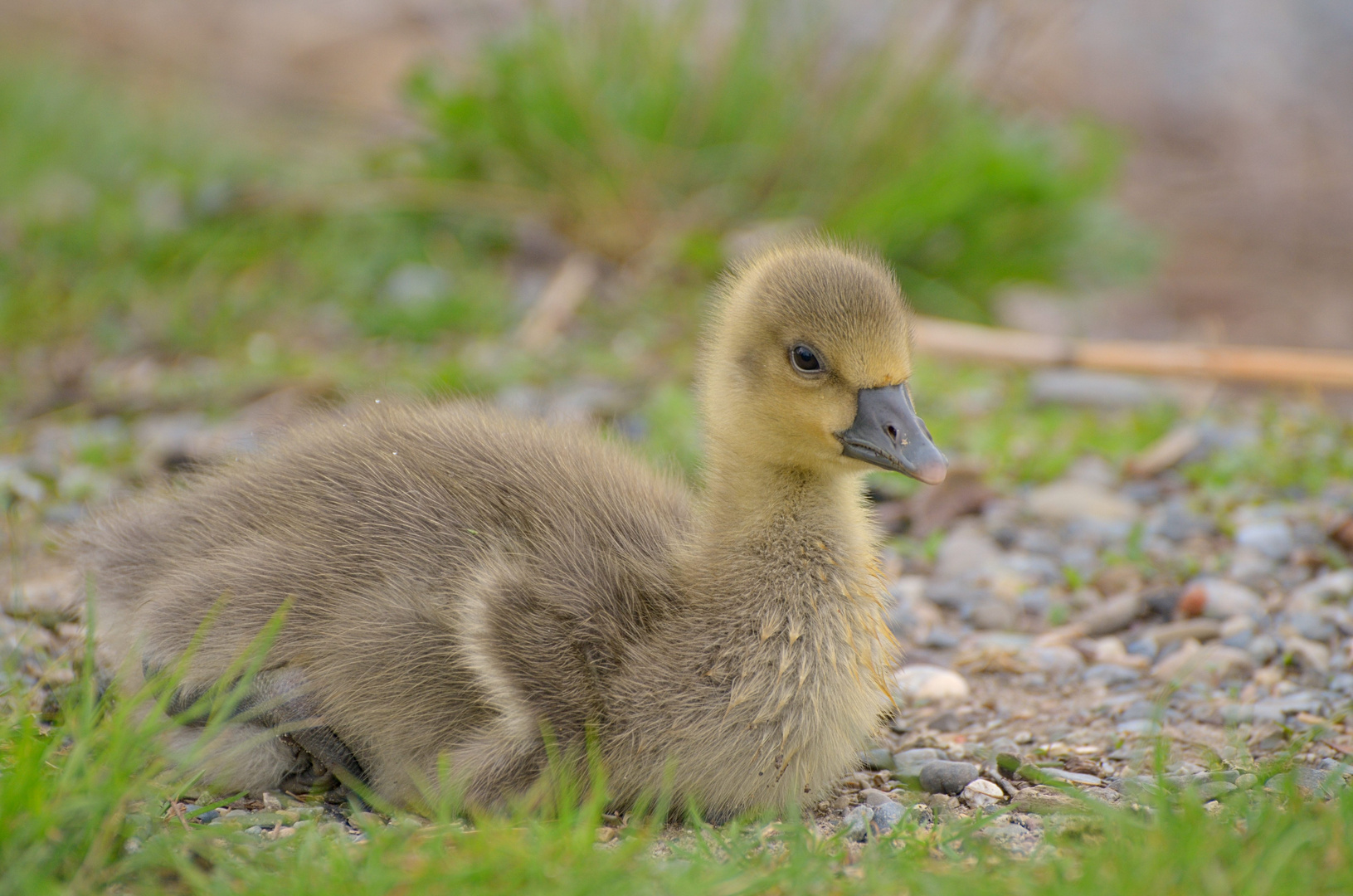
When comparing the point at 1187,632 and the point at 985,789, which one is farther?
the point at 1187,632

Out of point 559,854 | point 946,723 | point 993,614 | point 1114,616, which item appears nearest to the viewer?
point 559,854

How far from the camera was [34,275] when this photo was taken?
6387 millimetres

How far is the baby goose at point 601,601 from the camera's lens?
2.87 meters

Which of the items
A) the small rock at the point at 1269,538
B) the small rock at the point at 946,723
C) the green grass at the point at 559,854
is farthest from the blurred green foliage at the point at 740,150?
the green grass at the point at 559,854

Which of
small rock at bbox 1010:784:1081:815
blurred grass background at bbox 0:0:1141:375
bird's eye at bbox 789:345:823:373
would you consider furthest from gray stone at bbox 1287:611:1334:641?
blurred grass background at bbox 0:0:1141:375

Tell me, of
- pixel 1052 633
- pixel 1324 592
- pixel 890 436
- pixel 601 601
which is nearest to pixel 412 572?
pixel 601 601

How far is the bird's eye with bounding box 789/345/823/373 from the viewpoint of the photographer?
2.96 m

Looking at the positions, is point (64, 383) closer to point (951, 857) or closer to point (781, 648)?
point (781, 648)

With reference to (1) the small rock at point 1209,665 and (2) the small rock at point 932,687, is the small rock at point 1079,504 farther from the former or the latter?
(2) the small rock at point 932,687

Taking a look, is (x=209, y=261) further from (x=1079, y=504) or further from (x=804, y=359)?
(x=804, y=359)

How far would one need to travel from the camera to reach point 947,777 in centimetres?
300

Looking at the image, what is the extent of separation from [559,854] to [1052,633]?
2138 millimetres

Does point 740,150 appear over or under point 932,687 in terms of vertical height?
over

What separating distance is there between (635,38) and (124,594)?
4.84 meters
